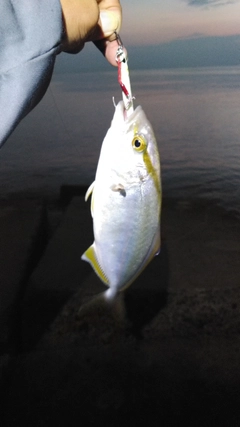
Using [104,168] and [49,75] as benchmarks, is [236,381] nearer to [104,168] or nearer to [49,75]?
[104,168]

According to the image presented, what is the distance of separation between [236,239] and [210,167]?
214 inches

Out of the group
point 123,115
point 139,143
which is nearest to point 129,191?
point 139,143

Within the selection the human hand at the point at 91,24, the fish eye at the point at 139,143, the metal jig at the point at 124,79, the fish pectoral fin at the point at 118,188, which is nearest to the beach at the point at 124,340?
the fish pectoral fin at the point at 118,188

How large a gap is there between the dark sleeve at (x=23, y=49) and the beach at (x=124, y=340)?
1.79 m

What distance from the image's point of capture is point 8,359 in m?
3.23

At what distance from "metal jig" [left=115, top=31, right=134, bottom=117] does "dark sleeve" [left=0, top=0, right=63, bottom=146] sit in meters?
0.34

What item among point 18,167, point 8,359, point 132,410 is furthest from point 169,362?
point 18,167

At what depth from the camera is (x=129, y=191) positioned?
5.03 feet

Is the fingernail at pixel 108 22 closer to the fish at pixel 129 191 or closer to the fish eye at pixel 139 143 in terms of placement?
the fish at pixel 129 191

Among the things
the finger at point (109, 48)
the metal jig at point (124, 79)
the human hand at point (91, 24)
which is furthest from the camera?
the finger at point (109, 48)

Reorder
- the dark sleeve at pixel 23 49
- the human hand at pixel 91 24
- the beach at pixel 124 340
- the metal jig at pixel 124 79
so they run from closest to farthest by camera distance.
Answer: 1. the dark sleeve at pixel 23 49
2. the human hand at pixel 91 24
3. the metal jig at pixel 124 79
4. the beach at pixel 124 340

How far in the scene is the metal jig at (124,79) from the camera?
1465mm

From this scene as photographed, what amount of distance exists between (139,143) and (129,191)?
191 mm

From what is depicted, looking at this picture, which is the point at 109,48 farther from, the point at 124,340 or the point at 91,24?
the point at 124,340
